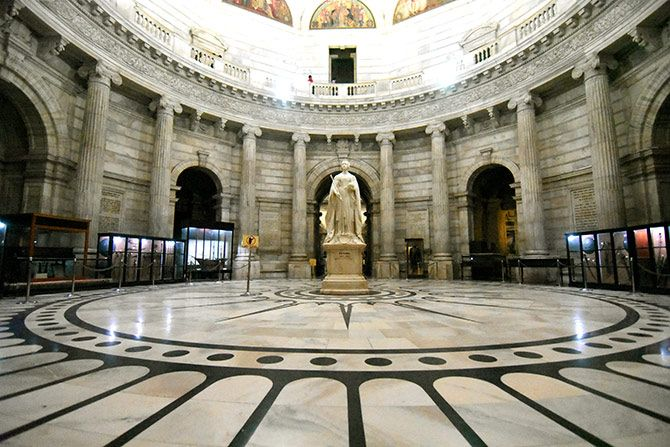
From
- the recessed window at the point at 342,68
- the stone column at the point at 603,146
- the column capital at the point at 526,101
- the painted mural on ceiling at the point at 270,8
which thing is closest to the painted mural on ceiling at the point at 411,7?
the recessed window at the point at 342,68

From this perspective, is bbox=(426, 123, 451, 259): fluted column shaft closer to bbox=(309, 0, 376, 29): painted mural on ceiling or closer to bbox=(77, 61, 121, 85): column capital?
bbox=(309, 0, 376, 29): painted mural on ceiling

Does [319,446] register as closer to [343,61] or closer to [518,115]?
[518,115]

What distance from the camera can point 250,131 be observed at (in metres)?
16.7

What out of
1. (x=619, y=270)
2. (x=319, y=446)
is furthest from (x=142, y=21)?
(x=619, y=270)

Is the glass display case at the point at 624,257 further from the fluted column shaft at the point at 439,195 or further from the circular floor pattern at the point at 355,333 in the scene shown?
the fluted column shaft at the point at 439,195

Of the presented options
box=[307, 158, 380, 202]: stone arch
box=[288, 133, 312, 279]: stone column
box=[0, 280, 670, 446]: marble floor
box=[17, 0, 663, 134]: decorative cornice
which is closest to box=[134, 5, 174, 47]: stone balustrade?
box=[17, 0, 663, 134]: decorative cornice

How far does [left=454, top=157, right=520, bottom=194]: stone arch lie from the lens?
15.0 metres

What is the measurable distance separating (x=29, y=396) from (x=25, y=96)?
12135 millimetres

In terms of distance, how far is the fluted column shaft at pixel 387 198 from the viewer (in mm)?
17094

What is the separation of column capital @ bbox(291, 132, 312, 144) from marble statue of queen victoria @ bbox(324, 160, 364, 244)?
30.9 ft

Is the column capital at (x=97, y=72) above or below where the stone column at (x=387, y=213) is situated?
above

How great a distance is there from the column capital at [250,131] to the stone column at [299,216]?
1915 mm

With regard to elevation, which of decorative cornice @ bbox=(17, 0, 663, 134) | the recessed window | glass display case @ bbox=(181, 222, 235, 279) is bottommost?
glass display case @ bbox=(181, 222, 235, 279)

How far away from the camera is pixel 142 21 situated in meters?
13.8
